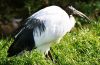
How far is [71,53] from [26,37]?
0.95 m

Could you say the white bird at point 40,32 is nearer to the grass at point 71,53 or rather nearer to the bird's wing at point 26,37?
the bird's wing at point 26,37

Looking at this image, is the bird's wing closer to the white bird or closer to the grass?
the white bird

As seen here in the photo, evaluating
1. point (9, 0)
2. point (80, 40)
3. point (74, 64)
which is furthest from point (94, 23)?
point (9, 0)

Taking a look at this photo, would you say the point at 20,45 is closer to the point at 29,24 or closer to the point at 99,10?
the point at 29,24

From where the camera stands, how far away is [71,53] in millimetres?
8594

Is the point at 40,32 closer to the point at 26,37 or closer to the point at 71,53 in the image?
the point at 26,37

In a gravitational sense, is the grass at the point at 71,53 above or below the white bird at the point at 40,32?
below

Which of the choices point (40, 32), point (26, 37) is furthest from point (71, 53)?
point (26, 37)

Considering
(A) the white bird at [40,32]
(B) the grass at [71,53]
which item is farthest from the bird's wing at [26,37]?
(B) the grass at [71,53]

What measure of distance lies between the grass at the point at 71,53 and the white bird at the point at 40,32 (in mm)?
205

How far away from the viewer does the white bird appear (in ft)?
26.0

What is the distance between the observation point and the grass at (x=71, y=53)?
26.7 ft

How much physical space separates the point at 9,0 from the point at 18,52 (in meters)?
5.24

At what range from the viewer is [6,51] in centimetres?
870
